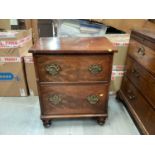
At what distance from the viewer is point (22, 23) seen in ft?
6.52

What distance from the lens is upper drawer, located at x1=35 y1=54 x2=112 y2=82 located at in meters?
1.12

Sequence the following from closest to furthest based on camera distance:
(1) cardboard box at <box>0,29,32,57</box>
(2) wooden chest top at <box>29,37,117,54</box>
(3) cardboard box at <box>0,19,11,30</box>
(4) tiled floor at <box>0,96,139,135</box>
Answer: (2) wooden chest top at <box>29,37,117,54</box> → (4) tiled floor at <box>0,96,139,135</box> → (1) cardboard box at <box>0,29,32,57</box> → (3) cardboard box at <box>0,19,11,30</box>

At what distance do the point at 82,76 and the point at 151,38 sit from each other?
54 cm

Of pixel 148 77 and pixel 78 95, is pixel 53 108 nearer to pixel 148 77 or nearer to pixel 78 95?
pixel 78 95

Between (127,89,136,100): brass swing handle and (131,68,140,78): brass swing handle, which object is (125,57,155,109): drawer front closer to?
(131,68,140,78): brass swing handle

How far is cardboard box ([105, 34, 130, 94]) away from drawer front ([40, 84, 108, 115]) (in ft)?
1.69

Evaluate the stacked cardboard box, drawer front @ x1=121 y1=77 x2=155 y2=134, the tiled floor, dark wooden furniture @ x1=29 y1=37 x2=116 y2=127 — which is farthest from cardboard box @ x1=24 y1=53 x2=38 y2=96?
drawer front @ x1=121 y1=77 x2=155 y2=134

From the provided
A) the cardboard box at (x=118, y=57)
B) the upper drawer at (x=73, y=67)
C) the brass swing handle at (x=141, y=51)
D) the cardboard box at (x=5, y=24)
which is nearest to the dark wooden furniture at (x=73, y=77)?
the upper drawer at (x=73, y=67)

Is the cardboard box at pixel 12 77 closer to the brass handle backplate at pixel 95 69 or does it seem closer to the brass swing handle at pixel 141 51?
the brass handle backplate at pixel 95 69

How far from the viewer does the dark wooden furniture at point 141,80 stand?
112cm

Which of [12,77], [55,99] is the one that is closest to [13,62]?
[12,77]

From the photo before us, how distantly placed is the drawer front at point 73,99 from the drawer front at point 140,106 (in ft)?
0.89

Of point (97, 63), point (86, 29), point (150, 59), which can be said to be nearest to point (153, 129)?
point (150, 59)

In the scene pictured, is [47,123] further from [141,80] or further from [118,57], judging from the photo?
[118,57]
